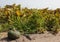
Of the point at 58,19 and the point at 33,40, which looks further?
the point at 58,19

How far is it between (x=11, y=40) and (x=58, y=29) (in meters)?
1.55

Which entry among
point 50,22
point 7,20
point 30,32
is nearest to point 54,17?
point 50,22

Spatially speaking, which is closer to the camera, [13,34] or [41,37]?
[13,34]

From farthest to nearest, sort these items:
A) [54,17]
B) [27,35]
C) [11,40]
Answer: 1. [54,17]
2. [27,35]
3. [11,40]

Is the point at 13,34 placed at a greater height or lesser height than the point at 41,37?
greater

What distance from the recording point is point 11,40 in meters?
5.07

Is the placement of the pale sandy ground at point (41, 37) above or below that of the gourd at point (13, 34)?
below

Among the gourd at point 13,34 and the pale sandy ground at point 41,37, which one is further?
the pale sandy ground at point 41,37

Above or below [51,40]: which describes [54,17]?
above

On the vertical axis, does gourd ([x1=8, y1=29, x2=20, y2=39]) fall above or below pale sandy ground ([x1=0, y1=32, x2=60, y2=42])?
above

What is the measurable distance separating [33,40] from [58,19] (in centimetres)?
150

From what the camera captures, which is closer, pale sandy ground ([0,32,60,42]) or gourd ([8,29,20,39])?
gourd ([8,29,20,39])

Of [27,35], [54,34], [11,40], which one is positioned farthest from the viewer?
[54,34]

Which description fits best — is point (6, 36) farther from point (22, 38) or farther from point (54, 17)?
point (54, 17)
